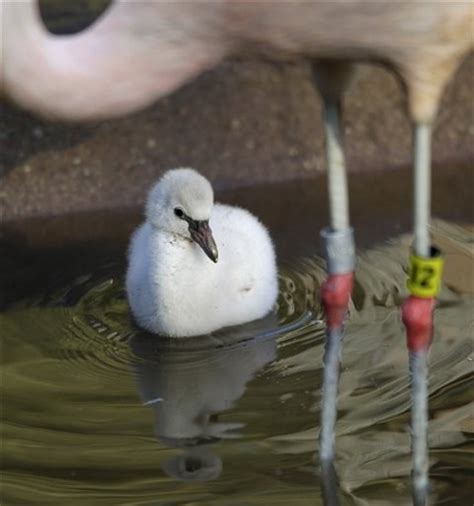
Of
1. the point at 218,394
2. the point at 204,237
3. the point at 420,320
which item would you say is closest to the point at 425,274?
the point at 420,320

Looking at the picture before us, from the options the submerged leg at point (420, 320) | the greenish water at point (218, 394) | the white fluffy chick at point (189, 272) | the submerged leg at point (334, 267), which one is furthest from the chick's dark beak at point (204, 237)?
the submerged leg at point (420, 320)

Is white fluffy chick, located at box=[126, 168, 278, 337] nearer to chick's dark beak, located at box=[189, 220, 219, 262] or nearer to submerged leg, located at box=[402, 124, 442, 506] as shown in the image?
chick's dark beak, located at box=[189, 220, 219, 262]

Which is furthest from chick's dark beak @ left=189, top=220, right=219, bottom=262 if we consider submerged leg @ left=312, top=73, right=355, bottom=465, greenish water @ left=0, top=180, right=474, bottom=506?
submerged leg @ left=312, top=73, right=355, bottom=465

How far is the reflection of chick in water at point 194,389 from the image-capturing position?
384cm

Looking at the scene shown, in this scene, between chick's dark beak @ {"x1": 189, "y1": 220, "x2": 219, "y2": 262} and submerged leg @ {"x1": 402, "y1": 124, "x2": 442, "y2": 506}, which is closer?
submerged leg @ {"x1": 402, "y1": 124, "x2": 442, "y2": 506}

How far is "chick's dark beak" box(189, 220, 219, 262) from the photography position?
14.4 feet

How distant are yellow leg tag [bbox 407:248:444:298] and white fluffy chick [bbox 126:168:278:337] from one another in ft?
3.21

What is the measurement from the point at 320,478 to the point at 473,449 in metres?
0.39

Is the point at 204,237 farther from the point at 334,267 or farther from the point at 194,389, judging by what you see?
the point at 334,267

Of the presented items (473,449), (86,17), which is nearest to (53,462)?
(473,449)

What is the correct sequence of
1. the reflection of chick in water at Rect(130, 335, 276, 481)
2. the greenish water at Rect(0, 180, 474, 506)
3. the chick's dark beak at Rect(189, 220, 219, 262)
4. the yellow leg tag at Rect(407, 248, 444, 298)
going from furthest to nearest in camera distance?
the chick's dark beak at Rect(189, 220, 219, 262), the reflection of chick in water at Rect(130, 335, 276, 481), the greenish water at Rect(0, 180, 474, 506), the yellow leg tag at Rect(407, 248, 444, 298)

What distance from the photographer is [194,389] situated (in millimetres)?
4219

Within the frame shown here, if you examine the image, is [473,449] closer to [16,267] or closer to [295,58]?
[295,58]

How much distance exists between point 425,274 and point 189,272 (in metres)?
1.15
